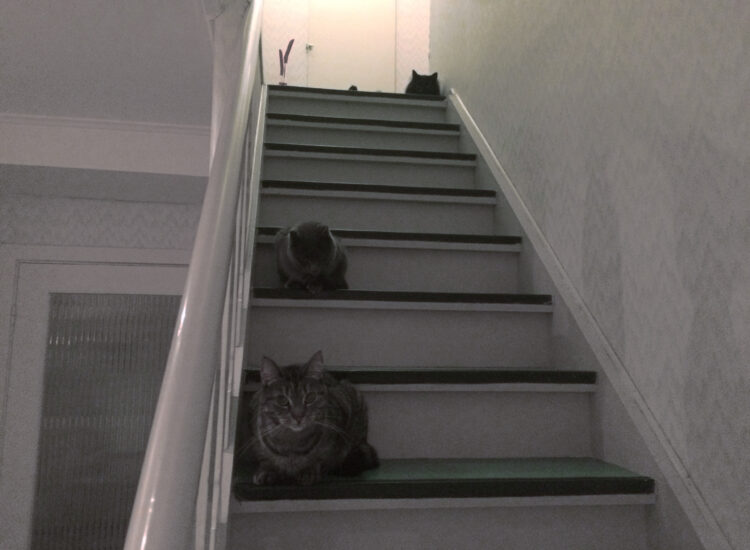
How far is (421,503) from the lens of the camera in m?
1.30

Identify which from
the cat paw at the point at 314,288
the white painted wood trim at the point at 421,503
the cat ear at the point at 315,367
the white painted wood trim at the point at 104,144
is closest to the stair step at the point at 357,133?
the white painted wood trim at the point at 104,144

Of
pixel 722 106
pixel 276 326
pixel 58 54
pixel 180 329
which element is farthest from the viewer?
pixel 58 54

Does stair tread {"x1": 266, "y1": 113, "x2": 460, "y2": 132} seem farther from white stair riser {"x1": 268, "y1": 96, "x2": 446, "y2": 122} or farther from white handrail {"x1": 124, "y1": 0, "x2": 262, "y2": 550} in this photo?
white handrail {"x1": 124, "y1": 0, "x2": 262, "y2": 550}

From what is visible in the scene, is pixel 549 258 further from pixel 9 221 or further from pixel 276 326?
pixel 9 221

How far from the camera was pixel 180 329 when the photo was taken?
650 millimetres

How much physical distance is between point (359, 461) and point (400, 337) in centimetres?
53

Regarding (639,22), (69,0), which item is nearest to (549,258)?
(639,22)

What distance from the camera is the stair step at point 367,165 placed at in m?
2.69

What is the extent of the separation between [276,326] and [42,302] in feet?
7.10

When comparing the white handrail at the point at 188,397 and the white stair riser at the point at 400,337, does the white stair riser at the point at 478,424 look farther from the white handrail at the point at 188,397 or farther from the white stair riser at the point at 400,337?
the white handrail at the point at 188,397

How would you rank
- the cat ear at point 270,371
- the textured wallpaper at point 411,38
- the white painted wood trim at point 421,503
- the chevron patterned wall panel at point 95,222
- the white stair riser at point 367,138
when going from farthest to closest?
the textured wallpaper at point 411,38, the chevron patterned wall panel at point 95,222, the white stair riser at point 367,138, the cat ear at point 270,371, the white painted wood trim at point 421,503

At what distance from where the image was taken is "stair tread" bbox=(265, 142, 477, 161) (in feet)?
8.88

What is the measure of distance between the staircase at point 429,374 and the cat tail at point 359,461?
0.03 m

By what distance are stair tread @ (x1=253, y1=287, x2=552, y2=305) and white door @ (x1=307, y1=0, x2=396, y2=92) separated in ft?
12.5
